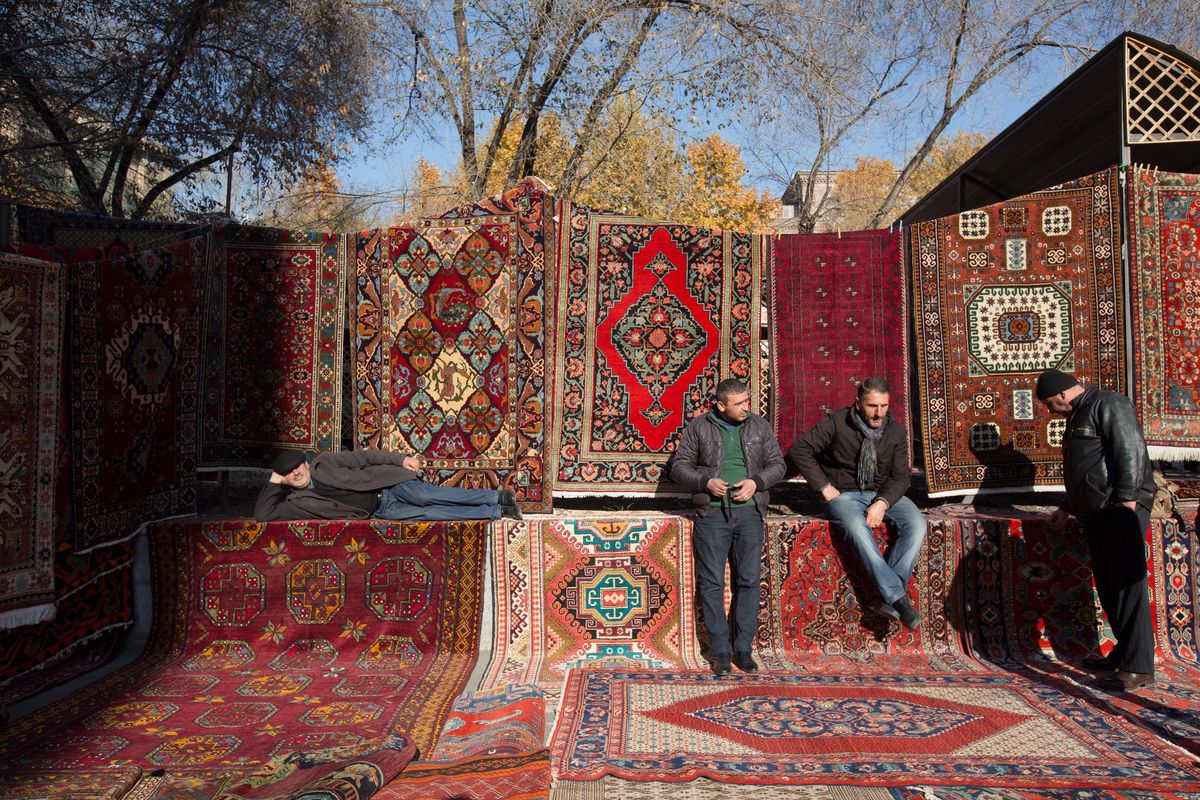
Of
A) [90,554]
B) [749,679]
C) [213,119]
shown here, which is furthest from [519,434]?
[213,119]

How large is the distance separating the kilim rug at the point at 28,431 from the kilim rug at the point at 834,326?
429 cm

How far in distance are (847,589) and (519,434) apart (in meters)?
2.32

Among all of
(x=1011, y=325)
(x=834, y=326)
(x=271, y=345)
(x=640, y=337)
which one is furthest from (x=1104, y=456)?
(x=271, y=345)

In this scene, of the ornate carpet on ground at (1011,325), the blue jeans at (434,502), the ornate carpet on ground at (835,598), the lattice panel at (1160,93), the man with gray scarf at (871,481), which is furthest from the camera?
the lattice panel at (1160,93)

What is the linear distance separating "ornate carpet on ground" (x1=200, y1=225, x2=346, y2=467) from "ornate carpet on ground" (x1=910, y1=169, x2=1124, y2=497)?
13.4ft

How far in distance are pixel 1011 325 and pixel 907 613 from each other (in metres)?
2.25

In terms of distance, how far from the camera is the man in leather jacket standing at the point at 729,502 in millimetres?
5008

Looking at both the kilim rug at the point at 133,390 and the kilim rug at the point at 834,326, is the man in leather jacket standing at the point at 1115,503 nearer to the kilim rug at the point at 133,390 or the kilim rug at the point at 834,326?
the kilim rug at the point at 834,326

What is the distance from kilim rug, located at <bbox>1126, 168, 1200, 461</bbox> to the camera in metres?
5.81

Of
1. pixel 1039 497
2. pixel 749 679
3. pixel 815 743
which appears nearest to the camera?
pixel 815 743

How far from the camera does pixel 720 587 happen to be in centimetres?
505

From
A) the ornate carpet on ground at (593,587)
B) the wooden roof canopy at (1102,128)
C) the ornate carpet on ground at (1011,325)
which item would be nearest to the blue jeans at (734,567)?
the ornate carpet on ground at (593,587)

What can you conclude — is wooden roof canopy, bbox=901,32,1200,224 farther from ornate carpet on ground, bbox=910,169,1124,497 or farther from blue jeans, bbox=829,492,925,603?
blue jeans, bbox=829,492,925,603

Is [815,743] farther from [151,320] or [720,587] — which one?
[151,320]
